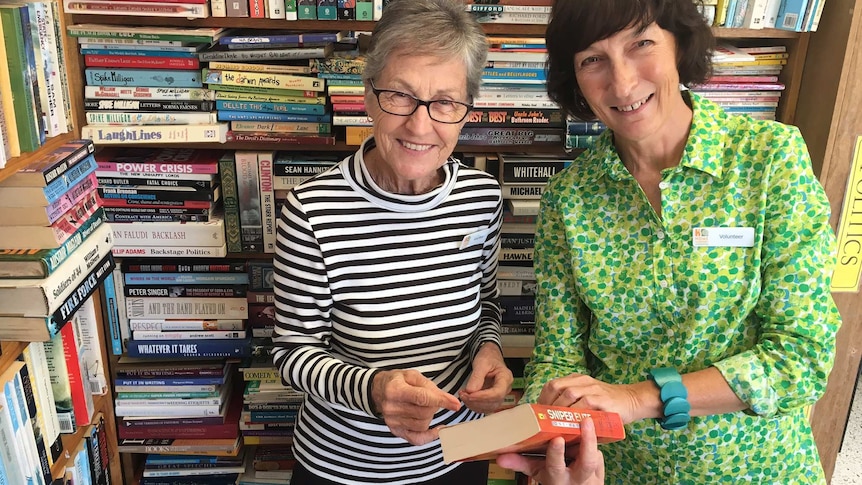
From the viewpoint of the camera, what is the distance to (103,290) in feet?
6.61

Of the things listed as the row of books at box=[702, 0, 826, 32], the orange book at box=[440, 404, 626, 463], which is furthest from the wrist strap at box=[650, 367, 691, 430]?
the row of books at box=[702, 0, 826, 32]

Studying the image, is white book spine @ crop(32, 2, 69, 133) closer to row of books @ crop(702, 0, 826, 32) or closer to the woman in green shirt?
the woman in green shirt

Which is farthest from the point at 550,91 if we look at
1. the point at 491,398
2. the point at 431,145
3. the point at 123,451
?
the point at 123,451

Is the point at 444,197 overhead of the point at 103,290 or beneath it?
overhead

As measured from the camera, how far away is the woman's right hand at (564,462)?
41.0 inches

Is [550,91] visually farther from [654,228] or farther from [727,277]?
[727,277]

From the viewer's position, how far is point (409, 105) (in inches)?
49.6

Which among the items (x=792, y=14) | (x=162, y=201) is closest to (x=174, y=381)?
(x=162, y=201)

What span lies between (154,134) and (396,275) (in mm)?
914

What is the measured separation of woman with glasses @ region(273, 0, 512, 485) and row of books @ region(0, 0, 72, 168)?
21.3 inches

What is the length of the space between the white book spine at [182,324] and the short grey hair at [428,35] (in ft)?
3.51

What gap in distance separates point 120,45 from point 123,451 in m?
1.20

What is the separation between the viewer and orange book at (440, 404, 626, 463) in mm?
1003

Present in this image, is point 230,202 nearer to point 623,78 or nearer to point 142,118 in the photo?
point 142,118
